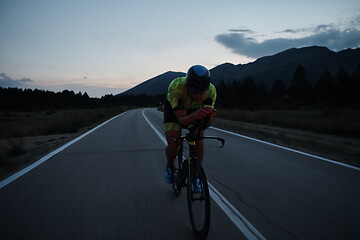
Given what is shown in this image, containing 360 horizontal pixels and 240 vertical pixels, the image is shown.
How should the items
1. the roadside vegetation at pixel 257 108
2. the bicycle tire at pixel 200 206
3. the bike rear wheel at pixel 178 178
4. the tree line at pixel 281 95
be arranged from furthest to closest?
the tree line at pixel 281 95
the roadside vegetation at pixel 257 108
the bike rear wheel at pixel 178 178
the bicycle tire at pixel 200 206

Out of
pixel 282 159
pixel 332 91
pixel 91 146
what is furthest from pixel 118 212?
pixel 332 91

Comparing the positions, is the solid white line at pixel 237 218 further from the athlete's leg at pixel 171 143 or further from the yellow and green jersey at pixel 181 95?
the yellow and green jersey at pixel 181 95

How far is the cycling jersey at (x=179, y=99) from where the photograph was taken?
308cm

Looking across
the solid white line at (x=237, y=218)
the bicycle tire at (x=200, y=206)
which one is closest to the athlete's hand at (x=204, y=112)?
the bicycle tire at (x=200, y=206)

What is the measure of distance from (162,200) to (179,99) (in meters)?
1.56

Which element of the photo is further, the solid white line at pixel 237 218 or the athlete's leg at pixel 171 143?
the athlete's leg at pixel 171 143

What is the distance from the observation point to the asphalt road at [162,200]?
2760 mm

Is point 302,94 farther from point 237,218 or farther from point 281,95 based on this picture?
point 237,218

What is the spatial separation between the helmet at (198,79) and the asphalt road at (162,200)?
5.21 ft

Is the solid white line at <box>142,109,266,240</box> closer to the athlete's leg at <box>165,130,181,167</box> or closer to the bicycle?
the bicycle

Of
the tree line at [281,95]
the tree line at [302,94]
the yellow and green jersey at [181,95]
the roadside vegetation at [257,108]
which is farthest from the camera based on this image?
the tree line at [281,95]

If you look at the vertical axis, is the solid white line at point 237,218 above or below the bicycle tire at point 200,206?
below

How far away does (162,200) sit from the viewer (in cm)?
367

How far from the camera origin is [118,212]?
3.25 m
